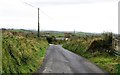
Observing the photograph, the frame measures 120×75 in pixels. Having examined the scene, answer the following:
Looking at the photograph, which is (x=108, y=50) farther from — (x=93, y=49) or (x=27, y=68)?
(x=27, y=68)

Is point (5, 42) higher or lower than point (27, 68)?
higher

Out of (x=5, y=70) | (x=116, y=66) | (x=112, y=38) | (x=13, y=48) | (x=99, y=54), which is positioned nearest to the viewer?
(x=5, y=70)

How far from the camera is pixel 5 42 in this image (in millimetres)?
22688

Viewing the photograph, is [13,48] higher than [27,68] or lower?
higher

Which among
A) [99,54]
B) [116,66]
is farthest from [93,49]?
[116,66]

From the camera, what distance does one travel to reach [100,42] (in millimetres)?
39656

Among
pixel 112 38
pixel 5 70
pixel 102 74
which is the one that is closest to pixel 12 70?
pixel 5 70

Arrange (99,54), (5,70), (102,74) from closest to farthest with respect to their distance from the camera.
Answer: (5,70), (102,74), (99,54)

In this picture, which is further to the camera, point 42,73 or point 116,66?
point 116,66

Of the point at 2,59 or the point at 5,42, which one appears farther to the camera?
the point at 5,42

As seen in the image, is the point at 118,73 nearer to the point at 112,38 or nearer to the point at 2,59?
the point at 2,59

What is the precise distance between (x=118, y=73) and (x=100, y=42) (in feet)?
57.4

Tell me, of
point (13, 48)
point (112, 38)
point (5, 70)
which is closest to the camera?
point (5, 70)

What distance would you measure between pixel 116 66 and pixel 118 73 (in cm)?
277
